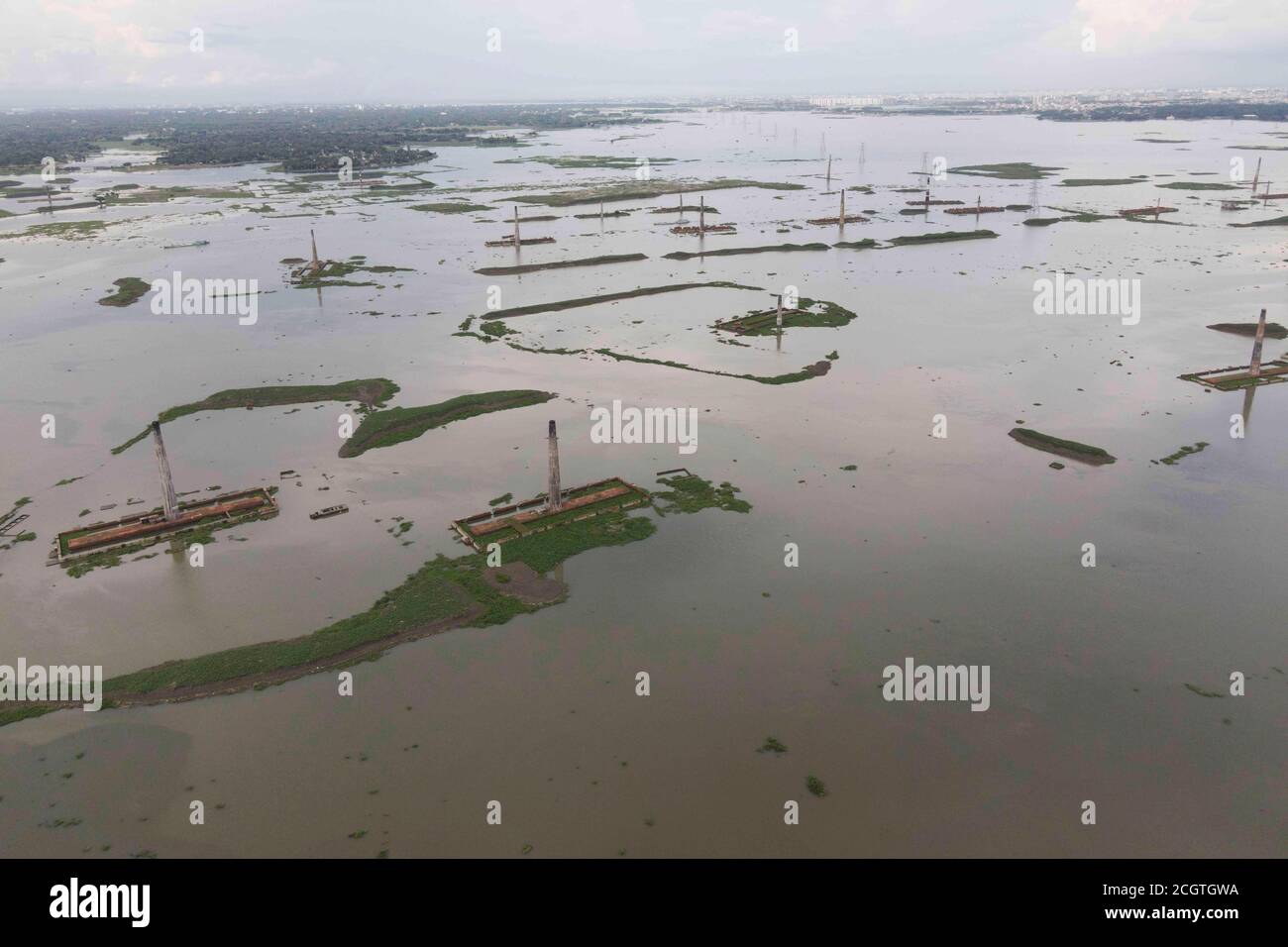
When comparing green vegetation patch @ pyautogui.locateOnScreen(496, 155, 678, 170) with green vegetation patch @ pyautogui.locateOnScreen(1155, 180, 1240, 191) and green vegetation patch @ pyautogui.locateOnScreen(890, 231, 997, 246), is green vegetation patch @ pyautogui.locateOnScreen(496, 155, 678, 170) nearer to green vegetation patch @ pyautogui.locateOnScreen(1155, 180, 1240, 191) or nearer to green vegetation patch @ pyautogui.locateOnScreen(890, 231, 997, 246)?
green vegetation patch @ pyautogui.locateOnScreen(890, 231, 997, 246)

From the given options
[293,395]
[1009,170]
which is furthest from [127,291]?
[1009,170]

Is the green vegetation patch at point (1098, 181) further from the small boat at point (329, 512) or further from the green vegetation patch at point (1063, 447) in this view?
the small boat at point (329, 512)

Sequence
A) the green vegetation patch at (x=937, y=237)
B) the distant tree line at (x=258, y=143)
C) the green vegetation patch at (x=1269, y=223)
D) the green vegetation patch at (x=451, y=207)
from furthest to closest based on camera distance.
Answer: the distant tree line at (x=258, y=143)
the green vegetation patch at (x=451, y=207)
the green vegetation patch at (x=1269, y=223)
the green vegetation patch at (x=937, y=237)

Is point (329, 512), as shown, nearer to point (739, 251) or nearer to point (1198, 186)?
point (739, 251)

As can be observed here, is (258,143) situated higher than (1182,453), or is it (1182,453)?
(258,143)

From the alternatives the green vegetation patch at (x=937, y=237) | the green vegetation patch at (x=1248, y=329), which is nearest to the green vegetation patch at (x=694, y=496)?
the green vegetation patch at (x=1248, y=329)
